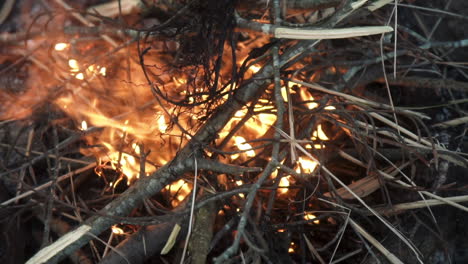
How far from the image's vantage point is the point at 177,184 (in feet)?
5.28

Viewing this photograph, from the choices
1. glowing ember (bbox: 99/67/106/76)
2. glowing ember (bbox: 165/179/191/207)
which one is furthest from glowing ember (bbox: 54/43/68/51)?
glowing ember (bbox: 165/179/191/207)

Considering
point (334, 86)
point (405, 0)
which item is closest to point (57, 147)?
point (334, 86)

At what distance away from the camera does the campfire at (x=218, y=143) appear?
1.30 metres

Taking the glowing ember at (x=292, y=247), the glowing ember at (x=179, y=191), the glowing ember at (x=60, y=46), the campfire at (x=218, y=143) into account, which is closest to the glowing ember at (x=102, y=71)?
the campfire at (x=218, y=143)

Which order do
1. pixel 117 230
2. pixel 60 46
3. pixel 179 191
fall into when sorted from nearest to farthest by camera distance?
pixel 117 230
pixel 179 191
pixel 60 46

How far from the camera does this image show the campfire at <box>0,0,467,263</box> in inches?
51.3

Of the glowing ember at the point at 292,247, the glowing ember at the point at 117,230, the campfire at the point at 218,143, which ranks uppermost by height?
the campfire at the point at 218,143

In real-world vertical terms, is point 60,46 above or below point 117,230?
above

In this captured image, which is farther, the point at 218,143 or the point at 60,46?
the point at 60,46

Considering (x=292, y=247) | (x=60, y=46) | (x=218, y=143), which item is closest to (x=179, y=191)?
(x=218, y=143)

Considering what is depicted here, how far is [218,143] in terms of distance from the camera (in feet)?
5.01

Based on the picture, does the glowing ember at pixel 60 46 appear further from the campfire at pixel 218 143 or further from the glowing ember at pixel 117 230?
the glowing ember at pixel 117 230

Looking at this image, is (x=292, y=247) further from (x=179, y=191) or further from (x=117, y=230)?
(x=117, y=230)

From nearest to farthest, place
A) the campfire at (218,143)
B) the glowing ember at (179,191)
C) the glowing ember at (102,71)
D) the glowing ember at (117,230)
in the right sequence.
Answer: the campfire at (218,143) < the glowing ember at (117,230) < the glowing ember at (179,191) < the glowing ember at (102,71)
